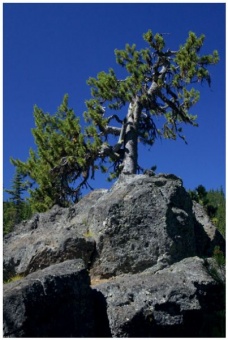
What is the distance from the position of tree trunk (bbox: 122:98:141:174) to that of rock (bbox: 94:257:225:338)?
13362 mm

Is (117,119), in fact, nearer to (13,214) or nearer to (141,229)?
(141,229)

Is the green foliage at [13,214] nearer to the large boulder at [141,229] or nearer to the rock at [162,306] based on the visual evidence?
the large boulder at [141,229]

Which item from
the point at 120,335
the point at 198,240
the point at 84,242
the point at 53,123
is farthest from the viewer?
the point at 53,123

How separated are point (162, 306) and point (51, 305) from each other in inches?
86.1

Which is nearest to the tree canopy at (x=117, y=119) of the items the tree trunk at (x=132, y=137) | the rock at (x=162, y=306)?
the tree trunk at (x=132, y=137)

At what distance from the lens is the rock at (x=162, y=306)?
816cm

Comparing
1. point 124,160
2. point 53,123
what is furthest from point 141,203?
point 53,123

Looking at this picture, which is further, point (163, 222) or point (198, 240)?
point (198, 240)

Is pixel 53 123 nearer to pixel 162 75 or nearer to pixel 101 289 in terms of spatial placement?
pixel 162 75

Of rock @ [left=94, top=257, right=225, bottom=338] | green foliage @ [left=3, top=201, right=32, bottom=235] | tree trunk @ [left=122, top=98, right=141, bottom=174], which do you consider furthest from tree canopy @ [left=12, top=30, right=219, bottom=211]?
green foliage @ [left=3, top=201, right=32, bottom=235]

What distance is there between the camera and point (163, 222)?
11.0m

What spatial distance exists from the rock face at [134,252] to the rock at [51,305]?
2.8 inches

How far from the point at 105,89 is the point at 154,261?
1450 centimetres

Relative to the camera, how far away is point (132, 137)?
22.7 metres
